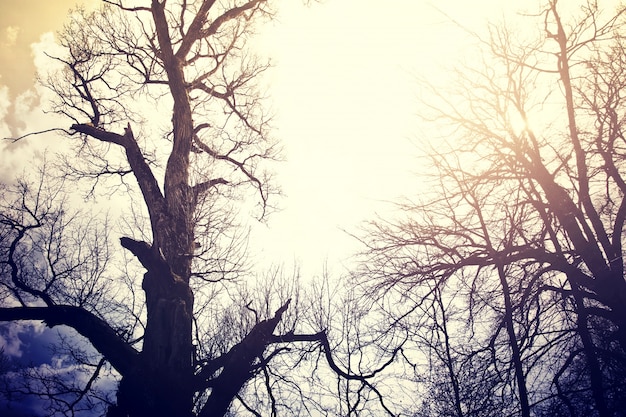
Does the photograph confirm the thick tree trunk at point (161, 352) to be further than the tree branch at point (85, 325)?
No

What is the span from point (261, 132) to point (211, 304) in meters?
5.10

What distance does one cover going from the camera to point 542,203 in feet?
17.1

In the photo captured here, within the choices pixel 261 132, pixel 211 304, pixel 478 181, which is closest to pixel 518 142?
pixel 478 181

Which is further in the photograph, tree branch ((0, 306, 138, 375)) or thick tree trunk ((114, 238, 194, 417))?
tree branch ((0, 306, 138, 375))

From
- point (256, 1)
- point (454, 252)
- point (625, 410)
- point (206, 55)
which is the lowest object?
point (625, 410)

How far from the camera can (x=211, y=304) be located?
374 inches

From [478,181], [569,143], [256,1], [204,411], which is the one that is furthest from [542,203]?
[256,1]

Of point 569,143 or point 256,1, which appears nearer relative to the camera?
point 569,143

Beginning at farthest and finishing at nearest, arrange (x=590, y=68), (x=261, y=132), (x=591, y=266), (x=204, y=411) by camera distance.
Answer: (x=261, y=132), (x=590, y=68), (x=591, y=266), (x=204, y=411)

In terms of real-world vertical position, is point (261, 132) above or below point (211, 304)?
above

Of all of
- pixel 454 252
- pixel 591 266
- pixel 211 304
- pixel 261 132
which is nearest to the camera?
pixel 591 266

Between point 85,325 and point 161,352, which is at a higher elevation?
point 85,325

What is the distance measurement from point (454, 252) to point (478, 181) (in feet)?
4.07

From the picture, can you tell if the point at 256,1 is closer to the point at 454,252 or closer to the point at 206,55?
the point at 206,55
